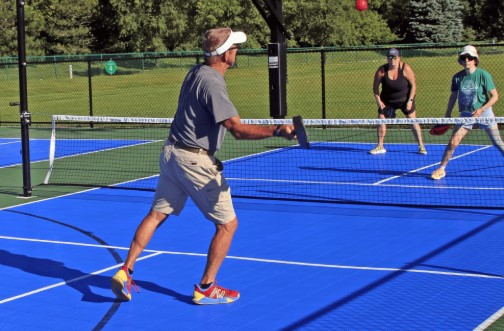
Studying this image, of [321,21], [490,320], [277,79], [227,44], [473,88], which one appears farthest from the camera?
[321,21]

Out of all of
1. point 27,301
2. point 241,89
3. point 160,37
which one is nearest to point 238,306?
point 27,301

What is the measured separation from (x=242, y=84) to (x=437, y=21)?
35059mm

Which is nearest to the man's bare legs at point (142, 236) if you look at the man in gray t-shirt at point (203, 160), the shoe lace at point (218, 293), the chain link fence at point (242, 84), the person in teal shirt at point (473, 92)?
the man in gray t-shirt at point (203, 160)

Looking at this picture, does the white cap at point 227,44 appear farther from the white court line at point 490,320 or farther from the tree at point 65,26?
the tree at point 65,26

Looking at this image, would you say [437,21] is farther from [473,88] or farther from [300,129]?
[300,129]

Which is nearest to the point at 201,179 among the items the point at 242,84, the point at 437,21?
the point at 242,84

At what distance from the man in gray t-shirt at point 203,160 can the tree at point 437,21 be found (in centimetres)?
6874

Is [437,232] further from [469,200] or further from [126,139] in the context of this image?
[126,139]

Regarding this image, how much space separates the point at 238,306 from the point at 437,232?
3.43 metres

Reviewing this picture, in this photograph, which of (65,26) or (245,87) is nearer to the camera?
(245,87)

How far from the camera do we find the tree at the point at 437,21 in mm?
74000

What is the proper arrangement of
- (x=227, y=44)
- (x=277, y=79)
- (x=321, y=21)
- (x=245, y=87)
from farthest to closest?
1. (x=321, y=21)
2. (x=245, y=87)
3. (x=277, y=79)
4. (x=227, y=44)

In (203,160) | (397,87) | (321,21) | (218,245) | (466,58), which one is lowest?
(218,245)

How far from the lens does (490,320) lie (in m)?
7.02
